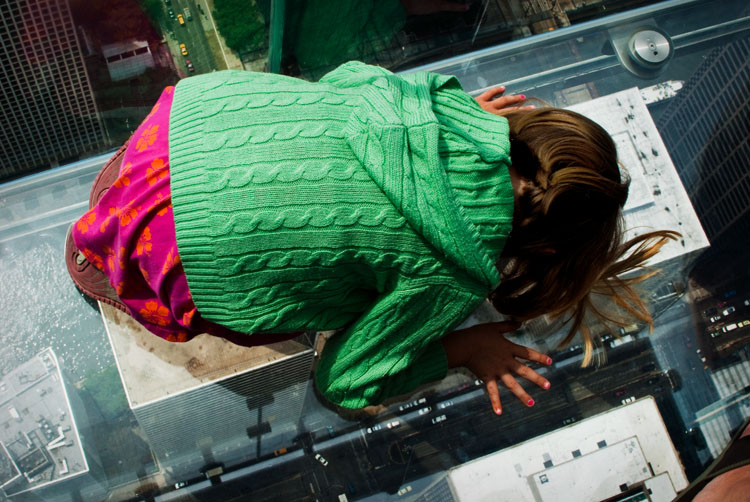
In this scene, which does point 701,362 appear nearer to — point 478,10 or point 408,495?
point 408,495

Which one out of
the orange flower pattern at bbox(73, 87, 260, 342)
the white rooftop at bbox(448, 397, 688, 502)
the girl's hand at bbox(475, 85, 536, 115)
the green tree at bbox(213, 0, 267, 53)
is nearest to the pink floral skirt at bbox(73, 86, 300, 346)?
the orange flower pattern at bbox(73, 87, 260, 342)

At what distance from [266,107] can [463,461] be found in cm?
88

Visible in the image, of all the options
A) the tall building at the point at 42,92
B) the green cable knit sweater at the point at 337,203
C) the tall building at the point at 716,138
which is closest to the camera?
the green cable knit sweater at the point at 337,203

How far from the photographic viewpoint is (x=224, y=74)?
0.73m

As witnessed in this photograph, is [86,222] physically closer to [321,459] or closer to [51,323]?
[51,323]

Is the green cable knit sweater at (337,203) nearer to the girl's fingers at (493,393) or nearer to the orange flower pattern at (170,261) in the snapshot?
the orange flower pattern at (170,261)

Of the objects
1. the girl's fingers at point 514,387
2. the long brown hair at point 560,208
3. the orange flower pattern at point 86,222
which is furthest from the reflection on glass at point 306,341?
the long brown hair at point 560,208

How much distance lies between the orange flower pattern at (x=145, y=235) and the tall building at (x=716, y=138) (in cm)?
122

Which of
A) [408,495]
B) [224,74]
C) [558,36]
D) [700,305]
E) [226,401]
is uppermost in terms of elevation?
[558,36]

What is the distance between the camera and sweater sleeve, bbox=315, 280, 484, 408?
66cm

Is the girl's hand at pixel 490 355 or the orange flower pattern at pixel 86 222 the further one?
the girl's hand at pixel 490 355

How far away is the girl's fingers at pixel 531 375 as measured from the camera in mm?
939

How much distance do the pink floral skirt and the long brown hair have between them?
1.44ft

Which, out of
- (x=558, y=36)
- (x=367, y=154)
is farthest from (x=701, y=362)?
(x=367, y=154)
